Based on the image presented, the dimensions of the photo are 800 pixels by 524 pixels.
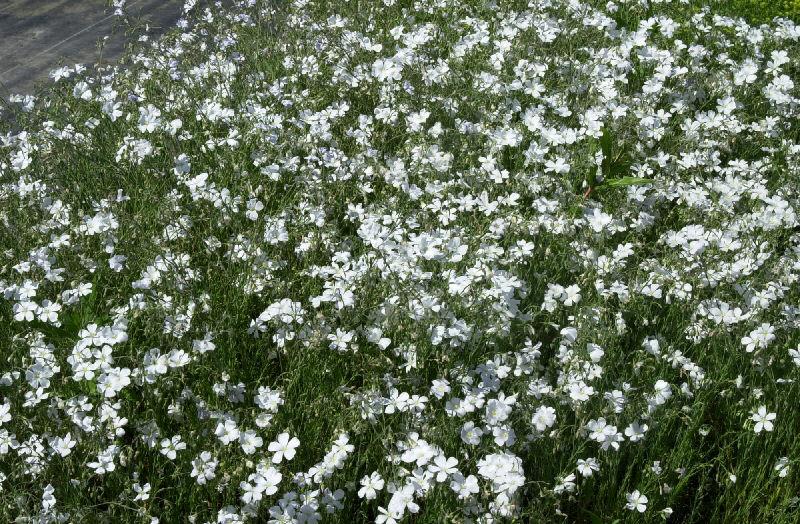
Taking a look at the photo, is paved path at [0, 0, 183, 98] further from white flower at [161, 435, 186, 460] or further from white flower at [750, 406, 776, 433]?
white flower at [750, 406, 776, 433]

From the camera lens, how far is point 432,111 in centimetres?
516

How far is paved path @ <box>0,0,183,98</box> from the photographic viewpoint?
646 cm

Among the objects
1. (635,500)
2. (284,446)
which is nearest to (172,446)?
(284,446)

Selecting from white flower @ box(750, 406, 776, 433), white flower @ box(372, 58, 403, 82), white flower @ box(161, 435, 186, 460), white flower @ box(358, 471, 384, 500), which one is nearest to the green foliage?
white flower @ box(372, 58, 403, 82)

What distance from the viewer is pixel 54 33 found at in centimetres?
707

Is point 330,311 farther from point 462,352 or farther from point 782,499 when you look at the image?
point 782,499

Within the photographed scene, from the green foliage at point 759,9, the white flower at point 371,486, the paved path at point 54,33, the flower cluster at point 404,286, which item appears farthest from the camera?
the green foliage at point 759,9

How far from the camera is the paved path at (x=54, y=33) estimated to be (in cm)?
646

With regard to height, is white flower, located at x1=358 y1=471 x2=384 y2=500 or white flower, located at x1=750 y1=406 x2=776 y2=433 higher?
white flower, located at x1=358 y1=471 x2=384 y2=500

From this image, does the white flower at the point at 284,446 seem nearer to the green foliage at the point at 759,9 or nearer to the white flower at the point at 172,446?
the white flower at the point at 172,446

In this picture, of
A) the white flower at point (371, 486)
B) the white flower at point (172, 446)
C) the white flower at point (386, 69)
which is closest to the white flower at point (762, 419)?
the white flower at point (371, 486)

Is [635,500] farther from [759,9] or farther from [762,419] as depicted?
[759,9]

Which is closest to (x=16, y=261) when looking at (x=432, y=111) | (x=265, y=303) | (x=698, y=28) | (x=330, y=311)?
(x=265, y=303)

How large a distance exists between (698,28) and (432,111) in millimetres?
2180
